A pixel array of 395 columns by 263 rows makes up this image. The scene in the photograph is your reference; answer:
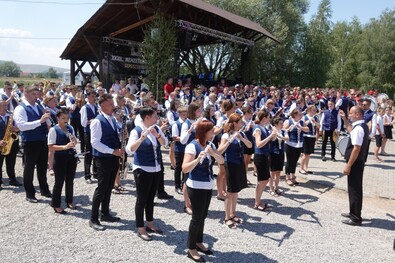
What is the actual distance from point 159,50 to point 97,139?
11.0 m

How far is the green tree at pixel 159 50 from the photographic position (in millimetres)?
15125

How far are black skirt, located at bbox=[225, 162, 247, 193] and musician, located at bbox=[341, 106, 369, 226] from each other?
1.87 meters

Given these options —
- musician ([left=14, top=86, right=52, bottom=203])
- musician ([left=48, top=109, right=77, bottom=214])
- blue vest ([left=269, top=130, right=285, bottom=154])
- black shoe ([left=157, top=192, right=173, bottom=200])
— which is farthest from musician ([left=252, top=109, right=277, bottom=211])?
musician ([left=14, top=86, right=52, bottom=203])

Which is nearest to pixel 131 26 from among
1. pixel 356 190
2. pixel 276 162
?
pixel 276 162

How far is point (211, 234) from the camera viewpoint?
203 inches

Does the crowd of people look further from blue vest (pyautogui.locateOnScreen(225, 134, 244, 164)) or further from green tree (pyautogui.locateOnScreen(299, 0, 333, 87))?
green tree (pyautogui.locateOnScreen(299, 0, 333, 87))

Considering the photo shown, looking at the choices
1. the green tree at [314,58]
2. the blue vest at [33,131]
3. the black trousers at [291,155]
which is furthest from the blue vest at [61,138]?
the green tree at [314,58]

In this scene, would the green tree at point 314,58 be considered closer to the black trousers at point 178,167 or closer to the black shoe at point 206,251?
the black trousers at point 178,167

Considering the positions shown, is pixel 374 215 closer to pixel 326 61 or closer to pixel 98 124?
pixel 98 124

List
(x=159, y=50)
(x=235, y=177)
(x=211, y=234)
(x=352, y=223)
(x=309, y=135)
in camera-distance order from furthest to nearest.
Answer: (x=159, y=50) → (x=309, y=135) → (x=352, y=223) → (x=235, y=177) → (x=211, y=234)

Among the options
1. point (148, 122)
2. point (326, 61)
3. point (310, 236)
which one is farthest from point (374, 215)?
point (326, 61)

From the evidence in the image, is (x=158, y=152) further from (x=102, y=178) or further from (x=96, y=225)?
(x=96, y=225)

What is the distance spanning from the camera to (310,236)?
17.3 ft

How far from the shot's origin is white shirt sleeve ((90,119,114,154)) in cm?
494
